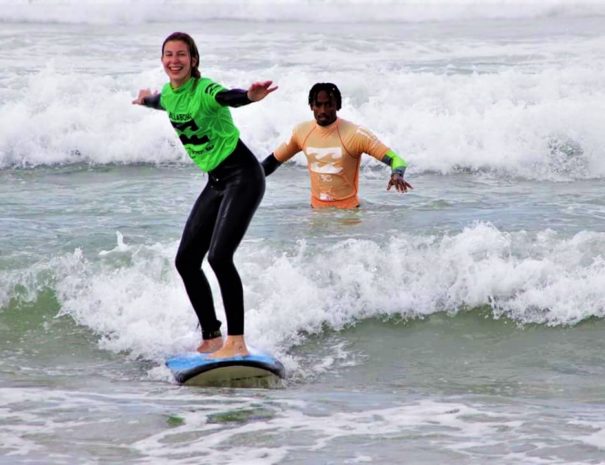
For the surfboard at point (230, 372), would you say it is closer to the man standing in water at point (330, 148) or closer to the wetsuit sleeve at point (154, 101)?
the wetsuit sleeve at point (154, 101)

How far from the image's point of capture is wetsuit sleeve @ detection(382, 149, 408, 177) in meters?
8.36

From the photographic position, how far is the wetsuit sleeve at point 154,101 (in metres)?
6.70

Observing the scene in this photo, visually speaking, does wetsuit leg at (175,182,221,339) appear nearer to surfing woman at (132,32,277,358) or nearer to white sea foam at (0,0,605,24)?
surfing woman at (132,32,277,358)

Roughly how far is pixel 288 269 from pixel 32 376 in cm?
218

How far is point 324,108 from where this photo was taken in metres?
9.74

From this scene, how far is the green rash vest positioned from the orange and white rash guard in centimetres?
310

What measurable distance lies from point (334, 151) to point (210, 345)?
3425 millimetres

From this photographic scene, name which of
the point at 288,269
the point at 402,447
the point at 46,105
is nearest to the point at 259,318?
the point at 288,269

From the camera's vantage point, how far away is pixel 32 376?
7102 millimetres

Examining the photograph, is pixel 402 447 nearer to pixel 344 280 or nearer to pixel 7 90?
pixel 344 280

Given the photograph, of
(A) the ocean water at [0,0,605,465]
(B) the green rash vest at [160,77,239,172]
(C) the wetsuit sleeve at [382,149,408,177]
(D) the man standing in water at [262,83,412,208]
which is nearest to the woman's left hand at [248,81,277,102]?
(B) the green rash vest at [160,77,239,172]

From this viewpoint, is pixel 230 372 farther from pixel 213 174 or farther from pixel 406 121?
pixel 406 121

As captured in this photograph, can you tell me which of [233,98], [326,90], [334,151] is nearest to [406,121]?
[334,151]

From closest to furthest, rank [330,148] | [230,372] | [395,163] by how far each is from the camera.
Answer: [230,372]
[395,163]
[330,148]
